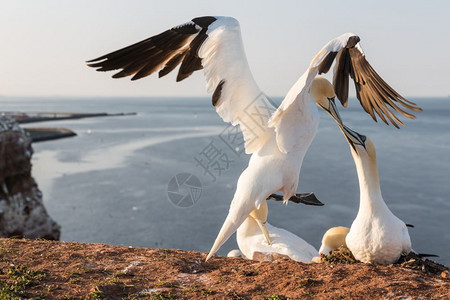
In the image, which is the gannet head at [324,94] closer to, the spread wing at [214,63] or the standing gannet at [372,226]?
the standing gannet at [372,226]

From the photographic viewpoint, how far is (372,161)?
498 cm

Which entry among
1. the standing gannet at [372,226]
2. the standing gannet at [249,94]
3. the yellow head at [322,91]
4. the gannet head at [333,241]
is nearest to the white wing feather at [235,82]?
the standing gannet at [249,94]

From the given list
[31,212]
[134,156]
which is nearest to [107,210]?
[31,212]

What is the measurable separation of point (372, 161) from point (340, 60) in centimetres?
135

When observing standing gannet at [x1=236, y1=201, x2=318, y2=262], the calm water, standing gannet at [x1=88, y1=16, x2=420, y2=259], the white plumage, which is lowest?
the calm water

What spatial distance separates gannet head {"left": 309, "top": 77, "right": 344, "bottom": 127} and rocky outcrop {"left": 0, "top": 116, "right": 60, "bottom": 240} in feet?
41.9

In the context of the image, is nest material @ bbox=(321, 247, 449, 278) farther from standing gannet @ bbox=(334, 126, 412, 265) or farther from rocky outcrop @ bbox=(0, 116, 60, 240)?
rocky outcrop @ bbox=(0, 116, 60, 240)

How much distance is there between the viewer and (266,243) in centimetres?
654

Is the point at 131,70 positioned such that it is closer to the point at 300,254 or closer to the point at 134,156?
the point at 300,254

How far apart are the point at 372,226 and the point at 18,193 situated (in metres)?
14.2

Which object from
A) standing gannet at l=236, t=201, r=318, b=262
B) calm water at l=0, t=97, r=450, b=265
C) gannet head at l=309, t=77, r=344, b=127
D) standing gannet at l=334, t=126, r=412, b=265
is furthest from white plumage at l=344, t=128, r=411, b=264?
calm water at l=0, t=97, r=450, b=265

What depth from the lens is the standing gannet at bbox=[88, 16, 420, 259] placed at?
4820 millimetres

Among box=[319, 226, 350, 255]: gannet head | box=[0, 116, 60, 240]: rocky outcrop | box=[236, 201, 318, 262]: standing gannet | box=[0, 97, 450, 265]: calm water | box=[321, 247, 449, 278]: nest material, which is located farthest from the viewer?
box=[0, 97, 450, 265]: calm water

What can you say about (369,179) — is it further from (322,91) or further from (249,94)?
(249,94)
